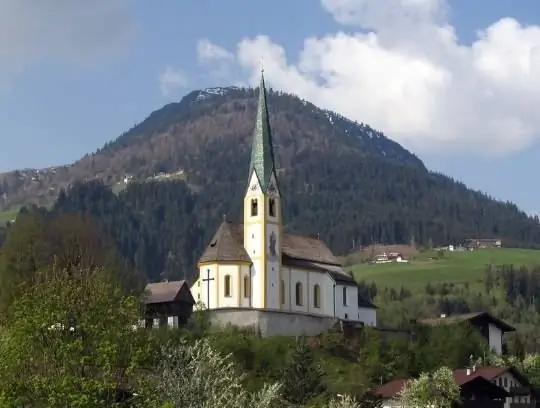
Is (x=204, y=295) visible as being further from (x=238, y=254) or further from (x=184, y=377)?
(x=184, y=377)

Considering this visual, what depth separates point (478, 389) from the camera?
73625 millimetres

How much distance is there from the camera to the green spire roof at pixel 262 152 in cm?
9131

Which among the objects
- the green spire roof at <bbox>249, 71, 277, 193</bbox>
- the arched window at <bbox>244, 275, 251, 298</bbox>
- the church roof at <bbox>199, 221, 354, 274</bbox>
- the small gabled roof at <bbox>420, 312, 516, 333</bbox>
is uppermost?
the green spire roof at <bbox>249, 71, 277, 193</bbox>

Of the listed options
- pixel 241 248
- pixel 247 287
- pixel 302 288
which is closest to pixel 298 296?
pixel 302 288

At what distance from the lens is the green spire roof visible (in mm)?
91312

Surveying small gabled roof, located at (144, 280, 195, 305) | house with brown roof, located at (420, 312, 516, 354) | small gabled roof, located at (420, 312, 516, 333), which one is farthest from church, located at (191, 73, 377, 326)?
house with brown roof, located at (420, 312, 516, 354)

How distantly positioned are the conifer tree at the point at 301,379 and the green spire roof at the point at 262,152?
2398 centimetres

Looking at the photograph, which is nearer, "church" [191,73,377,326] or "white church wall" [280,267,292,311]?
"church" [191,73,377,326]

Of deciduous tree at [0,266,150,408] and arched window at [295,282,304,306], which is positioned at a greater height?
arched window at [295,282,304,306]

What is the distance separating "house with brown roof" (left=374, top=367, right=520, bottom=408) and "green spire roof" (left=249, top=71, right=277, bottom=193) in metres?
22.6

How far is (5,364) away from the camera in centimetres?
3534

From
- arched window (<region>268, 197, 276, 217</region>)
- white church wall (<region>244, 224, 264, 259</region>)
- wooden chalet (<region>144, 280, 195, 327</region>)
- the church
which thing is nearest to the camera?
wooden chalet (<region>144, 280, 195, 327</region>)

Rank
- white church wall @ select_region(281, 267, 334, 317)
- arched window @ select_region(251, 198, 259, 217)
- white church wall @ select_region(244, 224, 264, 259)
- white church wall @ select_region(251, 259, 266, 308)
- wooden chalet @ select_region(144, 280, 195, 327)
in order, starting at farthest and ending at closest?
arched window @ select_region(251, 198, 259, 217), white church wall @ select_region(281, 267, 334, 317), white church wall @ select_region(244, 224, 264, 259), white church wall @ select_region(251, 259, 266, 308), wooden chalet @ select_region(144, 280, 195, 327)

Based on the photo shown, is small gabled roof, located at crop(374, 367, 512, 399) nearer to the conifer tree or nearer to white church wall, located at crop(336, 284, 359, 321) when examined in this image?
the conifer tree
